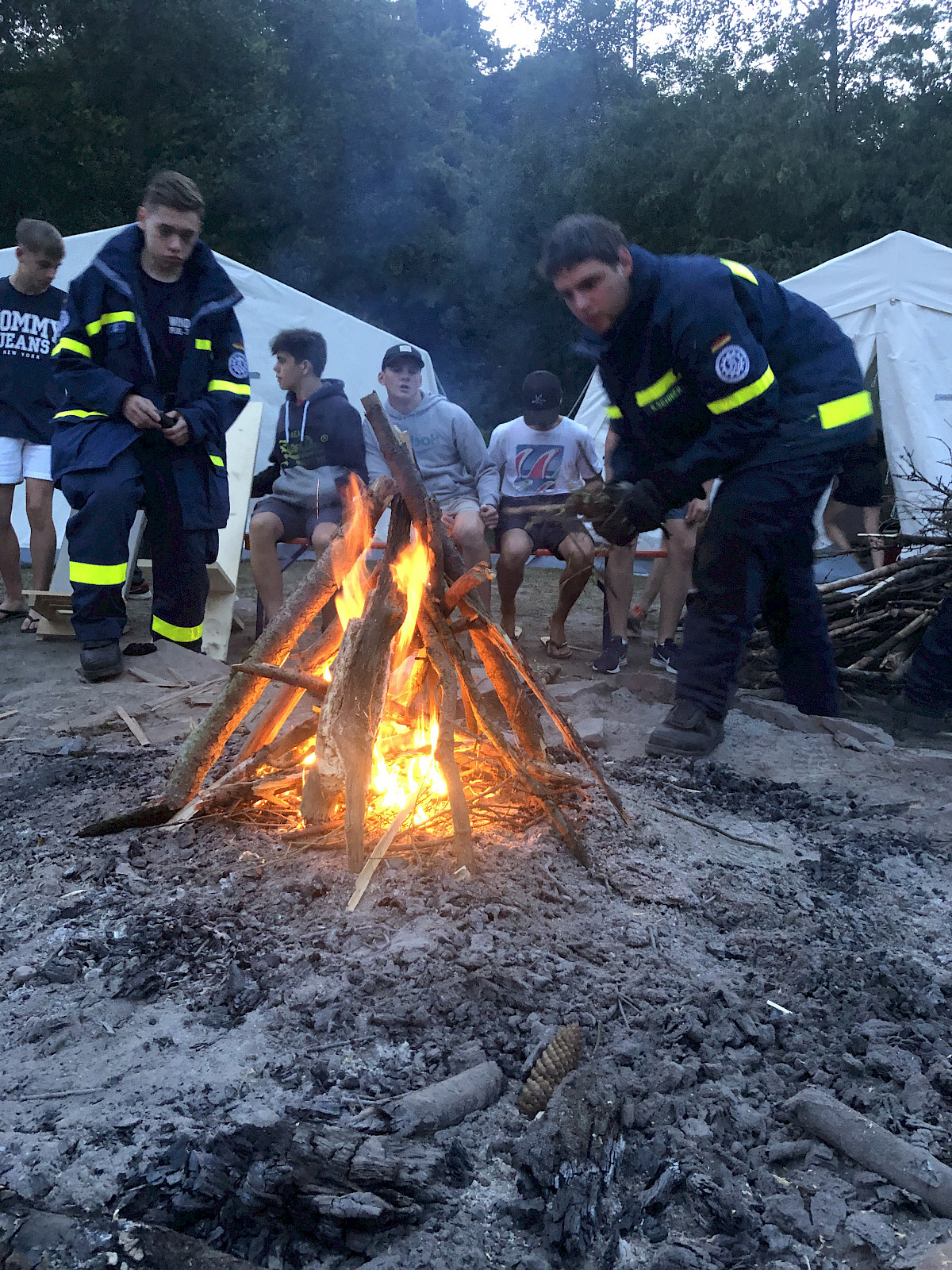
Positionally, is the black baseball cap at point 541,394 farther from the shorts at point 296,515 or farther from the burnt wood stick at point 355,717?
the burnt wood stick at point 355,717

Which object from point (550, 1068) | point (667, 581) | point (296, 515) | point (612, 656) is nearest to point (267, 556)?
point (296, 515)

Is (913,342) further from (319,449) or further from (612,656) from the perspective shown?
(319,449)

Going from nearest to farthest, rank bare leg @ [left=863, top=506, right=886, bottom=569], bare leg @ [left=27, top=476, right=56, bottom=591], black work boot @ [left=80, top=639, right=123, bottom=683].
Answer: black work boot @ [left=80, top=639, right=123, bottom=683] → bare leg @ [left=27, top=476, right=56, bottom=591] → bare leg @ [left=863, top=506, right=886, bottom=569]

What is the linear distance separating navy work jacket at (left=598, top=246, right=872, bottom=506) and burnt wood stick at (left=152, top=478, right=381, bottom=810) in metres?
1.28

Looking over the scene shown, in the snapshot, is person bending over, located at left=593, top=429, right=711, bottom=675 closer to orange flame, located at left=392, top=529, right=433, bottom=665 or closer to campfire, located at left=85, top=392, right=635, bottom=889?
campfire, located at left=85, top=392, right=635, bottom=889

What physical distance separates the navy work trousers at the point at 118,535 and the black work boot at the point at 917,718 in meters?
3.51

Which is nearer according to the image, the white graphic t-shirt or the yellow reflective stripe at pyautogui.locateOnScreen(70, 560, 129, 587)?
the yellow reflective stripe at pyautogui.locateOnScreen(70, 560, 129, 587)

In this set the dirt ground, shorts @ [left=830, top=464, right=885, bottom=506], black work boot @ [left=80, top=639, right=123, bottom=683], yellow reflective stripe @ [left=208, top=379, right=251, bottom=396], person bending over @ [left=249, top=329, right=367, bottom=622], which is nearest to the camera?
the dirt ground

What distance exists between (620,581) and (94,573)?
115 inches

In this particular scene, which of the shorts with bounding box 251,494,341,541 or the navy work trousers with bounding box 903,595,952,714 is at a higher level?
the shorts with bounding box 251,494,341,541

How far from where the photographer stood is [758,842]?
2826mm

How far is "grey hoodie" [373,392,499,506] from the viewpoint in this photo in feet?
18.3

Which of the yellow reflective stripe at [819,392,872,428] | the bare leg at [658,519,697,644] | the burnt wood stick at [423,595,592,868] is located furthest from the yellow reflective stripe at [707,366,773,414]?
the bare leg at [658,519,697,644]

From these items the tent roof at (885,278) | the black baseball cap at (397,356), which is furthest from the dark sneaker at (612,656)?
the tent roof at (885,278)
